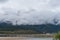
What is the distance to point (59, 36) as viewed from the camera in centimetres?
3394

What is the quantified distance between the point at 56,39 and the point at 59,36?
0.76m

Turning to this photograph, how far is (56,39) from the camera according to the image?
34438 millimetres
